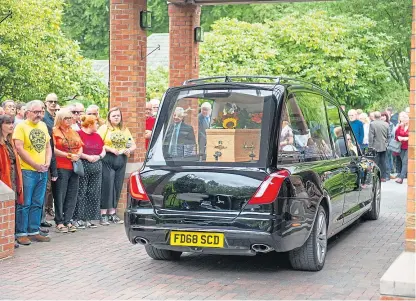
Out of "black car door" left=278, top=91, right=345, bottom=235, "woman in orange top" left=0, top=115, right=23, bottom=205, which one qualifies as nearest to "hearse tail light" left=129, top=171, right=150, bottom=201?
"black car door" left=278, top=91, right=345, bottom=235

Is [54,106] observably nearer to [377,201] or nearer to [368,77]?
[377,201]

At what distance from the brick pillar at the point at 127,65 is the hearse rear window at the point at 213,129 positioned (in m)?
4.62

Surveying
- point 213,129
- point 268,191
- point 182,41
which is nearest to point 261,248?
point 268,191

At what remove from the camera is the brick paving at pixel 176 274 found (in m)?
7.86

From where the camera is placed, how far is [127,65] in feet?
45.3

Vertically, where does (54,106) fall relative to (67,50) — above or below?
below

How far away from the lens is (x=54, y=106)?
12180mm

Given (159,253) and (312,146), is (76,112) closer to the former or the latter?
(159,253)

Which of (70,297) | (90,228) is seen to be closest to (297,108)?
(70,297)

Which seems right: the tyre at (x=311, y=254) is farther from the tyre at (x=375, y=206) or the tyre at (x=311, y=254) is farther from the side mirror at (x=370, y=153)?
the tyre at (x=375, y=206)

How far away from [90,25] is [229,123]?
45.0m

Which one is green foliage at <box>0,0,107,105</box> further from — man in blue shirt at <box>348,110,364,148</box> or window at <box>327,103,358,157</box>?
window at <box>327,103,358,157</box>

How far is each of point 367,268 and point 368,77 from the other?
101 ft

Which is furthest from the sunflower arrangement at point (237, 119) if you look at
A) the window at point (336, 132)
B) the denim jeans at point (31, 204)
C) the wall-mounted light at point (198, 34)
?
the wall-mounted light at point (198, 34)
